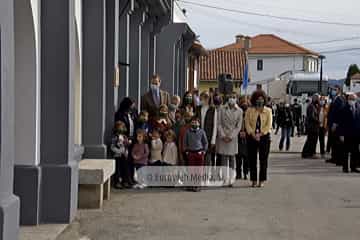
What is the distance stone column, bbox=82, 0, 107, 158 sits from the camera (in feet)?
39.1

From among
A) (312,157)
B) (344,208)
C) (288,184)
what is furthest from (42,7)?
(312,157)

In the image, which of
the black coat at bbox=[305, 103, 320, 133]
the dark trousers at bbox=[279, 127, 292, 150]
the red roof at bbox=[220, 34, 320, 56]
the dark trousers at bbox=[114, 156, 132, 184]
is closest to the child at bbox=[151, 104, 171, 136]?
the dark trousers at bbox=[114, 156, 132, 184]

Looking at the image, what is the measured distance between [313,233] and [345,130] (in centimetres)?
757

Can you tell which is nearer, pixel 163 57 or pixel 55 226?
pixel 55 226

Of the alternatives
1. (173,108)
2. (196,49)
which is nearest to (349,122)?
(173,108)

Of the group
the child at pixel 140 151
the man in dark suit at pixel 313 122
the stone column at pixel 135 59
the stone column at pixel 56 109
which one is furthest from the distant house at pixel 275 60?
the stone column at pixel 56 109

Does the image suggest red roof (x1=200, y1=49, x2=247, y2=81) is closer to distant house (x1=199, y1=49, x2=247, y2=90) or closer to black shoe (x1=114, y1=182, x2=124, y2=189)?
distant house (x1=199, y1=49, x2=247, y2=90)

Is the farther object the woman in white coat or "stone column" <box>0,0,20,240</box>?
the woman in white coat

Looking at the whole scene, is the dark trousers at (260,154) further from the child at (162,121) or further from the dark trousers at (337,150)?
the dark trousers at (337,150)

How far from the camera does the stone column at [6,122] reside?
6.21 m

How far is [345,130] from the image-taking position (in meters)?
16.3

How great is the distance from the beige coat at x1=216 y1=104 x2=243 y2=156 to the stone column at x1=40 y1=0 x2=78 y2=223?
4.76m

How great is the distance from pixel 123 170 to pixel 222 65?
5144 centimetres

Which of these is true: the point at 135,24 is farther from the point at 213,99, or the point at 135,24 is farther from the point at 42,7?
the point at 42,7
